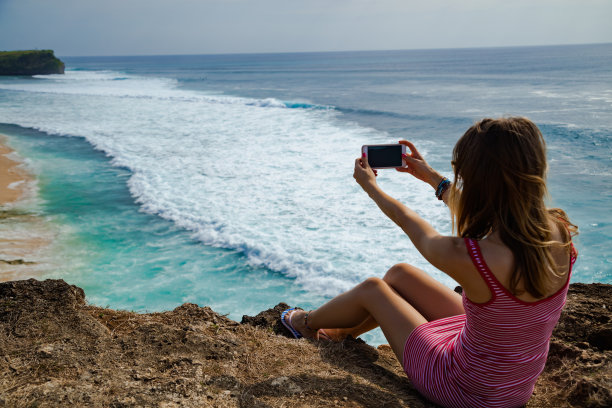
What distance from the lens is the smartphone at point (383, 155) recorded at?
287cm

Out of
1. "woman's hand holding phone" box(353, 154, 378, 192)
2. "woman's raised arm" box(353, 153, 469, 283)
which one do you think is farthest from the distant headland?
"woman's raised arm" box(353, 153, 469, 283)

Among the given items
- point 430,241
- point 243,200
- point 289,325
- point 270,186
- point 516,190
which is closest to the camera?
point 516,190

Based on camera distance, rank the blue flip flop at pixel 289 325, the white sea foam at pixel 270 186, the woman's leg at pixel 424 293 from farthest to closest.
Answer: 1. the white sea foam at pixel 270 186
2. the blue flip flop at pixel 289 325
3. the woman's leg at pixel 424 293

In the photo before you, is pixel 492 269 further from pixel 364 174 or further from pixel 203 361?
pixel 203 361

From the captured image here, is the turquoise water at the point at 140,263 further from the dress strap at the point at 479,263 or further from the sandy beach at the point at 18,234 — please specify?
the dress strap at the point at 479,263

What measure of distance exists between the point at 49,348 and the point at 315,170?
8745mm

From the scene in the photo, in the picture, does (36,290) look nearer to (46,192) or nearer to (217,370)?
(217,370)

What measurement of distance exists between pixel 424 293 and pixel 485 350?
2.37 feet

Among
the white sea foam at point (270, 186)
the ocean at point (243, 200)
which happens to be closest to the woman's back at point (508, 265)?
the ocean at point (243, 200)

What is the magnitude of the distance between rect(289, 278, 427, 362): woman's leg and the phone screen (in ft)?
2.37

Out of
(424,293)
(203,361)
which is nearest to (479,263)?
(424,293)

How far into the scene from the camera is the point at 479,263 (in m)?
1.87

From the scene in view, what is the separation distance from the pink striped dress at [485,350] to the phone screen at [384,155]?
99 cm

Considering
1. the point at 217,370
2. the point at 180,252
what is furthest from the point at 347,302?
the point at 180,252
